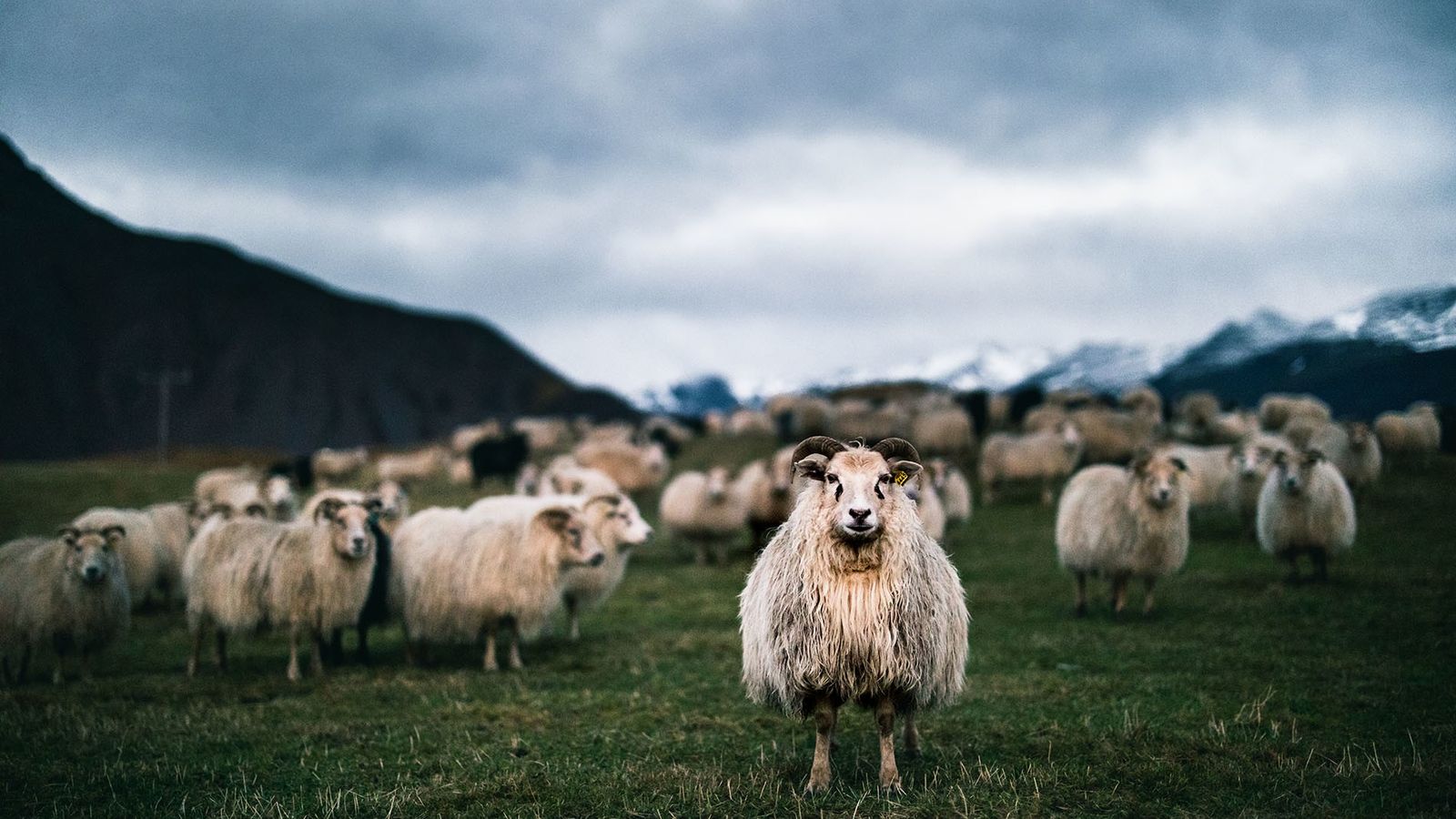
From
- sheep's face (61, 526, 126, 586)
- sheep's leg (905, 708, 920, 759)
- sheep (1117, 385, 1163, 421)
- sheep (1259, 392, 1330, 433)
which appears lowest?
sheep's leg (905, 708, 920, 759)

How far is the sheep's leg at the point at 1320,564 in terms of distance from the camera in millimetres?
13375

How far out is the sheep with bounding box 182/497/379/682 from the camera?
32.5 feet

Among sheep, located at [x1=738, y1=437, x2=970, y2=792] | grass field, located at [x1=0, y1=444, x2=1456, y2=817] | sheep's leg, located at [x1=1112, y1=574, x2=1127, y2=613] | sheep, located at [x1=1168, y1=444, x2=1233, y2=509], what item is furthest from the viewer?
sheep, located at [x1=1168, y1=444, x2=1233, y2=509]

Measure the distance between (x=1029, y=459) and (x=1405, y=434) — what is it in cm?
1017

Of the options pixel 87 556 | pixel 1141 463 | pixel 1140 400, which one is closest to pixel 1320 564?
pixel 1141 463

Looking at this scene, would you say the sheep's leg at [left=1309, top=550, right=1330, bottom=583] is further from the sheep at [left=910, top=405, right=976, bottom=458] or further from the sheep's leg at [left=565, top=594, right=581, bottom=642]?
the sheep at [left=910, top=405, right=976, bottom=458]

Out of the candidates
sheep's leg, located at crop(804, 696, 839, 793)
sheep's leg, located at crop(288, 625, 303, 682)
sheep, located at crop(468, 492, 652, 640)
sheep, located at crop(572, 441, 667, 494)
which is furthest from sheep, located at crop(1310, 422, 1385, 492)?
sheep's leg, located at crop(288, 625, 303, 682)

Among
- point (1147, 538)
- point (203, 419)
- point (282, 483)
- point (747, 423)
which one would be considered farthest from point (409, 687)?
point (203, 419)

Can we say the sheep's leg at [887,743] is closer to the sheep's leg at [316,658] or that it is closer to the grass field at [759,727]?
the grass field at [759,727]

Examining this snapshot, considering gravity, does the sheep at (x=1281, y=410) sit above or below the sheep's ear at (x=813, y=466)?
above

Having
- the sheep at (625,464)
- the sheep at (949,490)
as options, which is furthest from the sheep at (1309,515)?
the sheep at (625,464)

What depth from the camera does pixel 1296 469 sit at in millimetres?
13398

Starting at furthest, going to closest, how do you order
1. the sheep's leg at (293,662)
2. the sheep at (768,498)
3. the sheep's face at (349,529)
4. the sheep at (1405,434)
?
the sheep at (1405,434) → the sheep at (768,498) → the sheep's face at (349,529) → the sheep's leg at (293,662)

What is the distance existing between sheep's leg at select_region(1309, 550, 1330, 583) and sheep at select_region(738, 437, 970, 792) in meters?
10.4
